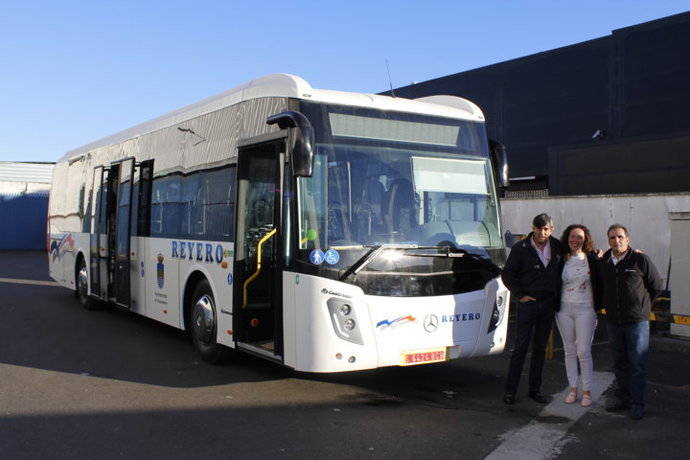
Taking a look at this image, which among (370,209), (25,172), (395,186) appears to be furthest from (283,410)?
(25,172)

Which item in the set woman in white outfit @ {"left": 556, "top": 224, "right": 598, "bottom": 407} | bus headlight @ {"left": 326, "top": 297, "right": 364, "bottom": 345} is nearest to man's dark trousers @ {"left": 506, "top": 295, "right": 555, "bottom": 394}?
woman in white outfit @ {"left": 556, "top": 224, "right": 598, "bottom": 407}

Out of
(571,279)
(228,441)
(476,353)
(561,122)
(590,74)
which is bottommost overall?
(228,441)

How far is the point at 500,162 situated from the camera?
745 cm

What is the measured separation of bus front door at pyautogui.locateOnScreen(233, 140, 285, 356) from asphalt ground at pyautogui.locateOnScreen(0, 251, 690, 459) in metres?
0.64

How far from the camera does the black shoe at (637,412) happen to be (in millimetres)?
5961

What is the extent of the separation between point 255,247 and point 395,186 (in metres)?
1.76

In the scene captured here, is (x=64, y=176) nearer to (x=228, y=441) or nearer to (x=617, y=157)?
(x=228, y=441)

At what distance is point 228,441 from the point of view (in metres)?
5.34

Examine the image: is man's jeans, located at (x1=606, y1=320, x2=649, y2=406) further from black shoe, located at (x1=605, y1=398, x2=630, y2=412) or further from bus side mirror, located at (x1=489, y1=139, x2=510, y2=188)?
bus side mirror, located at (x1=489, y1=139, x2=510, y2=188)

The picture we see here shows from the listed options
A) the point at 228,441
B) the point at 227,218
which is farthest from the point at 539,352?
the point at 227,218

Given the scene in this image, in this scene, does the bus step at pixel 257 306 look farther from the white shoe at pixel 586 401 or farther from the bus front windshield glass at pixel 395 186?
the white shoe at pixel 586 401

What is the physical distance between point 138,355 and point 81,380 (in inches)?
57.2

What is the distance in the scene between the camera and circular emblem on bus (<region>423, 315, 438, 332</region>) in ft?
20.9

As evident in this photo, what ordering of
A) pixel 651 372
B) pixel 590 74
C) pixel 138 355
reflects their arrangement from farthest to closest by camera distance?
pixel 590 74 → pixel 138 355 → pixel 651 372
